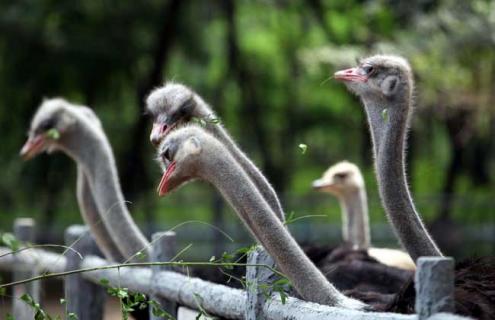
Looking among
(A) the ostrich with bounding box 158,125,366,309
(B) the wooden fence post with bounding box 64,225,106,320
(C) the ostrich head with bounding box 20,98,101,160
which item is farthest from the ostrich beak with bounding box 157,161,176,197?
(C) the ostrich head with bounding box 20,98,101,160

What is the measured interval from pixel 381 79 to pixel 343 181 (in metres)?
3.36

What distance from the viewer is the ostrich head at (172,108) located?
456cm

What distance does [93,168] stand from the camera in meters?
5.97

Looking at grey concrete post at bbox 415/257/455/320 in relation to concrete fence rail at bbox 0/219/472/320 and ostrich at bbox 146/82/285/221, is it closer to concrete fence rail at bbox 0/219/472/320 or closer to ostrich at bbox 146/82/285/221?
concrete fence rail at bbox 0/219/472/320

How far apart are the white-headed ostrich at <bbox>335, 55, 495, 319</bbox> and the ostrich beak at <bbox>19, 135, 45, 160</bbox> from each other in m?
2.24

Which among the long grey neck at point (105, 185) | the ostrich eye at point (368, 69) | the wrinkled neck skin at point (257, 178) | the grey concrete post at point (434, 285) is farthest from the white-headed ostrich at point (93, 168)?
the grey concrete post at point (434, 285)

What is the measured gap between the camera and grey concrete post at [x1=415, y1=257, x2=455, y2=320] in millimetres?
2549

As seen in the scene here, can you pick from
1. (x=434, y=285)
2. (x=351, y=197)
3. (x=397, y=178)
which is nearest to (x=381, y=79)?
(x=397, y=178)

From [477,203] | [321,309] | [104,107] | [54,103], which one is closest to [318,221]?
[477,203]

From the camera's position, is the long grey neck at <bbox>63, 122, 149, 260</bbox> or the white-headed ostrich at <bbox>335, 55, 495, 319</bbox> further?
the long grey neck at <bbox>63, 122, 149, 260</bbox>

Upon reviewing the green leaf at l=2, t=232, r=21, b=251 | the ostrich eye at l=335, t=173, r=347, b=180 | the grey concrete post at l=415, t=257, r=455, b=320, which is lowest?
the grey concrete post at l=415, t=257, r=455, b=320

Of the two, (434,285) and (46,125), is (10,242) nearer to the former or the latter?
(434,285)

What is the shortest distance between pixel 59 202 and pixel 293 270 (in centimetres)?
1171

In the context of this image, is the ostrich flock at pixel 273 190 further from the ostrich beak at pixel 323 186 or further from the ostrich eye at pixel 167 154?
the ostrich beak at pixel 323 186
